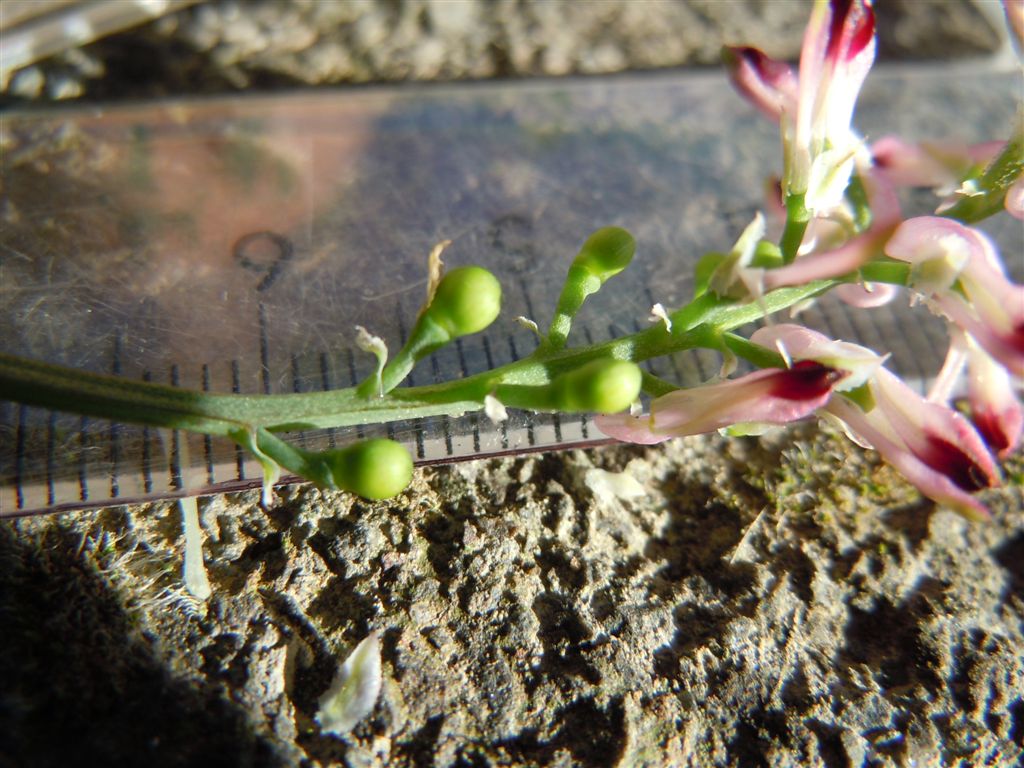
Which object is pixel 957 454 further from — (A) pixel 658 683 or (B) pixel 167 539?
(B) pixel 167 539

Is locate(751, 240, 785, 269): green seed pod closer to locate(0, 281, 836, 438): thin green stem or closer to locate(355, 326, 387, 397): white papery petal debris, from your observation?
locate(0, 281, 836, 438): thin green stem

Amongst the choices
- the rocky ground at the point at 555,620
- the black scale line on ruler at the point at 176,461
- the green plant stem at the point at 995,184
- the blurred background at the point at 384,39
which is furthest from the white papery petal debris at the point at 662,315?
the blurred background at the point at 384,39

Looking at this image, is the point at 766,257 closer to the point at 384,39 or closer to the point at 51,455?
the point at 51,455

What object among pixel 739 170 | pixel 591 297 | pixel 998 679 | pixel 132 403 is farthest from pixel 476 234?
pixel 998 679

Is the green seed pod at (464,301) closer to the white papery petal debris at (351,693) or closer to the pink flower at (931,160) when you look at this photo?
the white papery petal debris at (351,693)

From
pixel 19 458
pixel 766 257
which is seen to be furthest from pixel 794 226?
pixel 19 458
